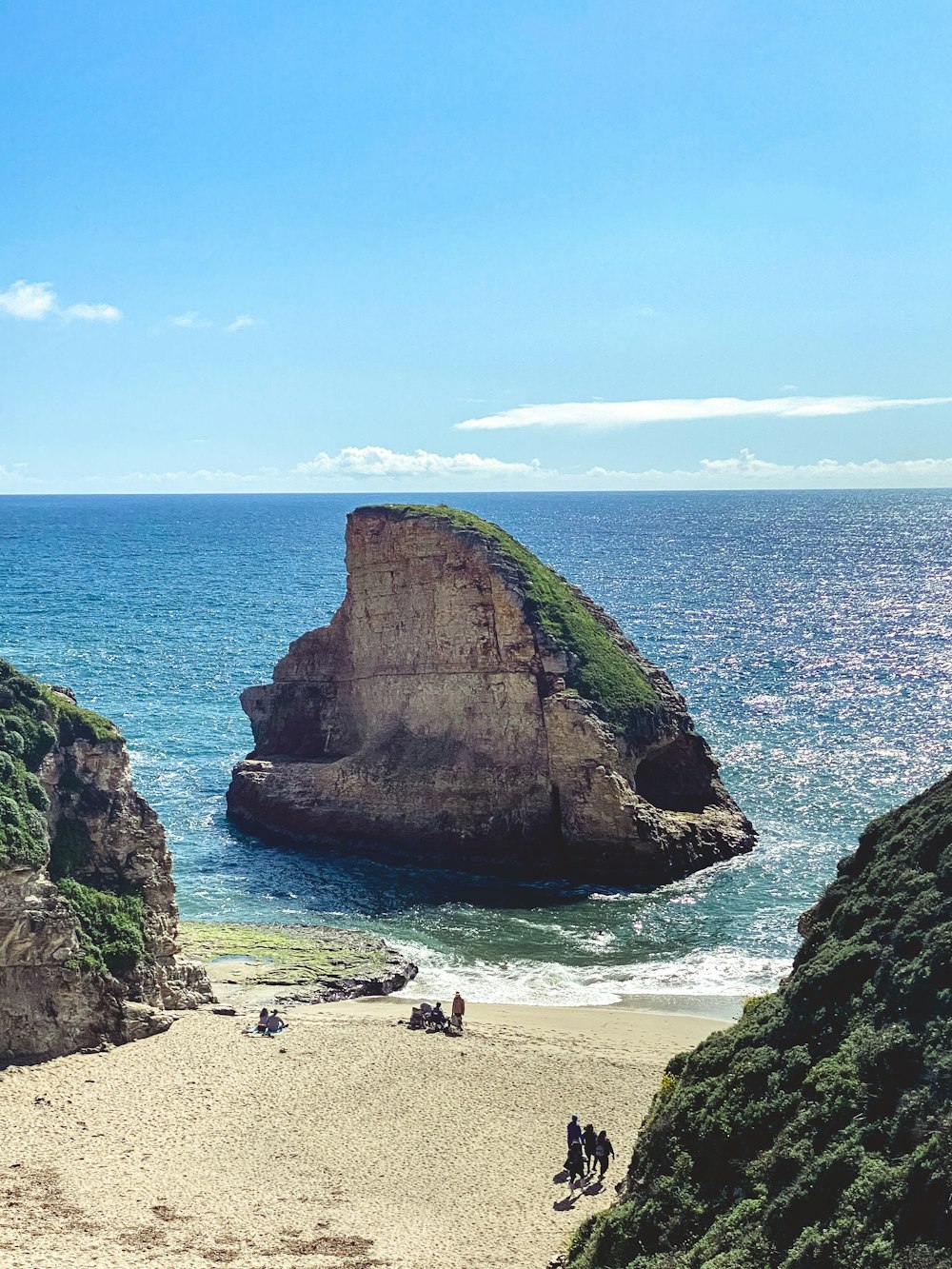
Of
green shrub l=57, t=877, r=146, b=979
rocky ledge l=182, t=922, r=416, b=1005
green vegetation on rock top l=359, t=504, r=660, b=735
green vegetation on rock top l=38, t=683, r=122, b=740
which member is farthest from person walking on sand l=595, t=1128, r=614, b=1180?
green vegetation on rock top l=359, t=504, r=660, b=735

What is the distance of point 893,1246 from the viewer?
12039mm

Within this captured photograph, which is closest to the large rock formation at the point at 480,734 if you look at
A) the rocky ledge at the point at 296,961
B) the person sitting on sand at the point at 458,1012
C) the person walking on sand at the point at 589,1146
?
the rocky ledge at the point at 296,961

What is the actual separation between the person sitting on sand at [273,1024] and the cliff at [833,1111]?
40.6 feet

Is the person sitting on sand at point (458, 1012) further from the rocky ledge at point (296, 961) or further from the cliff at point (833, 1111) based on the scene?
the cliff at point (833, 1111)

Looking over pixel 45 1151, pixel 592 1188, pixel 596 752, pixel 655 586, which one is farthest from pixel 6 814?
pixel 655 586

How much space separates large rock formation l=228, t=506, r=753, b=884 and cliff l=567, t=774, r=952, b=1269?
85.0 feet

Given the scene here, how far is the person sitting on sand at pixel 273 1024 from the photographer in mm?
29031

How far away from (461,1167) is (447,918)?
1808 cm

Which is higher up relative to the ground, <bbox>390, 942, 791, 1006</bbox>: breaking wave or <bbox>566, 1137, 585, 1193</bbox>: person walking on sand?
<bbox>566, 1137, 585, 1193</bbox>: person walking on sand

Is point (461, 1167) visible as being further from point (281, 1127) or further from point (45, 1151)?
point (45, 1151)

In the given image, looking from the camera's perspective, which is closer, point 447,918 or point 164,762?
point 447,918

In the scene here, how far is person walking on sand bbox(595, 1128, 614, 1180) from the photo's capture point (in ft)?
73.5

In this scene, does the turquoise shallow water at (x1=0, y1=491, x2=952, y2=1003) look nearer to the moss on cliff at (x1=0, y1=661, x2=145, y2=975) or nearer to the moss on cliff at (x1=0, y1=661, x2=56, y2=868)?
the moss on cliff at (x1=0, y1=661, x2=145, y2=975)

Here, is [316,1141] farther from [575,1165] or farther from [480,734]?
[480,734]
